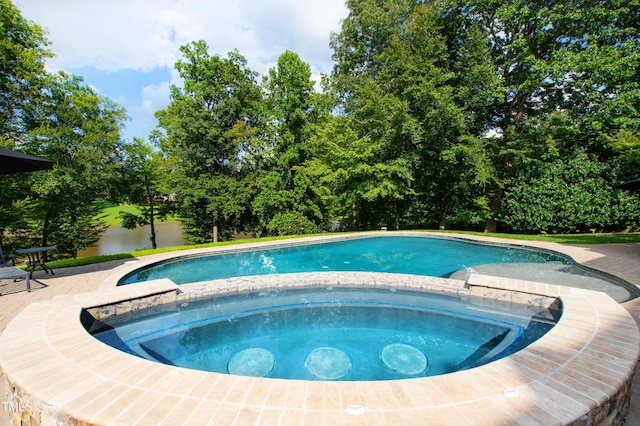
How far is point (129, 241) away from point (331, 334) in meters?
27.1

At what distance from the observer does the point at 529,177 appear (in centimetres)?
1429

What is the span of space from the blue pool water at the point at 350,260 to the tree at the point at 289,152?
478 cm

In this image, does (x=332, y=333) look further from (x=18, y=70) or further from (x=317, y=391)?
(x=18, y=70)

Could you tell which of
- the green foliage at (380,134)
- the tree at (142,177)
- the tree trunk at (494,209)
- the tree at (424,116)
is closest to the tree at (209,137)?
the green foliage at (380,134)

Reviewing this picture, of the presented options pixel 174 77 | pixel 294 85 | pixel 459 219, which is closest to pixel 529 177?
pixel 459 219

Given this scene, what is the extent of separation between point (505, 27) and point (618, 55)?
4.96 meters

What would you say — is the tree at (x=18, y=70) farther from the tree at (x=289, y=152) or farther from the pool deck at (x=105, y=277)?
the tree at (x=289, y=152)

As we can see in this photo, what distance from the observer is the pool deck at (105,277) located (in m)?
4.64

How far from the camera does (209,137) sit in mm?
16891

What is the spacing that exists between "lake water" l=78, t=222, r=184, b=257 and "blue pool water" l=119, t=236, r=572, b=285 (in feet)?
40.6

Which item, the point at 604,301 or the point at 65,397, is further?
the point at 604,301

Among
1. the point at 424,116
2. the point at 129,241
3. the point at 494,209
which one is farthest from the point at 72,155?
the point at 494,209

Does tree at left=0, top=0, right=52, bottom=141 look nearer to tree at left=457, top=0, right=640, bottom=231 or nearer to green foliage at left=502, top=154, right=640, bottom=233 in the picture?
tree at left=457, top=0, right=640, bottom=231

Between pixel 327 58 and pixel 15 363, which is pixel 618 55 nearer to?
pixel 327 58
